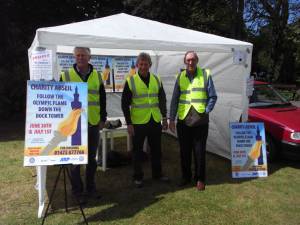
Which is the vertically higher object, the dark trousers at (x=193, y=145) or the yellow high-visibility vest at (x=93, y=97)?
the yellow high-visibility vest at (x=93, y=97)

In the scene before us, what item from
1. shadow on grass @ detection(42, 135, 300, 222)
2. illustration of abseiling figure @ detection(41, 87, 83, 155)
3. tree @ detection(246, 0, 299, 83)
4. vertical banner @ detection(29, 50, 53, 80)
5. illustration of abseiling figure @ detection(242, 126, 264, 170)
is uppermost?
tree @ detection(246, 0, 299, 83)

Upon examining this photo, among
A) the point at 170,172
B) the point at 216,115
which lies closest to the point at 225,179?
the point at 170,172

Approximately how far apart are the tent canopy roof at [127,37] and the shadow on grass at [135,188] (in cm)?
220

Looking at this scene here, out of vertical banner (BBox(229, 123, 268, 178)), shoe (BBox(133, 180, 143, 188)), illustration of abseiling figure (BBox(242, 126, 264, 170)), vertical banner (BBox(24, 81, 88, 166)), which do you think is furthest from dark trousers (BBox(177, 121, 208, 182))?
vertical banner (BBox(24, 81, 88, 166))

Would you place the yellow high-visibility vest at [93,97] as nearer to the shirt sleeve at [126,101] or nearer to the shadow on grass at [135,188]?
the shirt sleeve at [126,101]

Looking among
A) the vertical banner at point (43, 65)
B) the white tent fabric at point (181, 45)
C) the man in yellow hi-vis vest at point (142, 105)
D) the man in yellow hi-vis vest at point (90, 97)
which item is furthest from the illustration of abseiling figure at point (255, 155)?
the vertical banner at point (43, 65)

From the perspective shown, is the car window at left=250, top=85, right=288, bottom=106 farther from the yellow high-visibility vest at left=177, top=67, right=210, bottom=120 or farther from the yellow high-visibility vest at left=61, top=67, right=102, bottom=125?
the yellow high-visibility vest at left=61, top=67, right=102, bottom=125

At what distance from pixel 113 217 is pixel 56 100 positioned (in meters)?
1.67

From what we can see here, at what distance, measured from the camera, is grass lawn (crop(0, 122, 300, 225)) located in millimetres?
4805

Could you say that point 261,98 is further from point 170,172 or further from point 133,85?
point 133,85

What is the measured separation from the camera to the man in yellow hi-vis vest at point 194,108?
18.6ft

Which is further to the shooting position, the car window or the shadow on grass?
the car window

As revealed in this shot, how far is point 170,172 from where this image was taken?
6875mm

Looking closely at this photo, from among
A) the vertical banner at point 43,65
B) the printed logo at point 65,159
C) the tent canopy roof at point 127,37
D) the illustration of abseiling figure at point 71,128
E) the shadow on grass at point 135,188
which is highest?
the tent canopy roof at point 127,37
